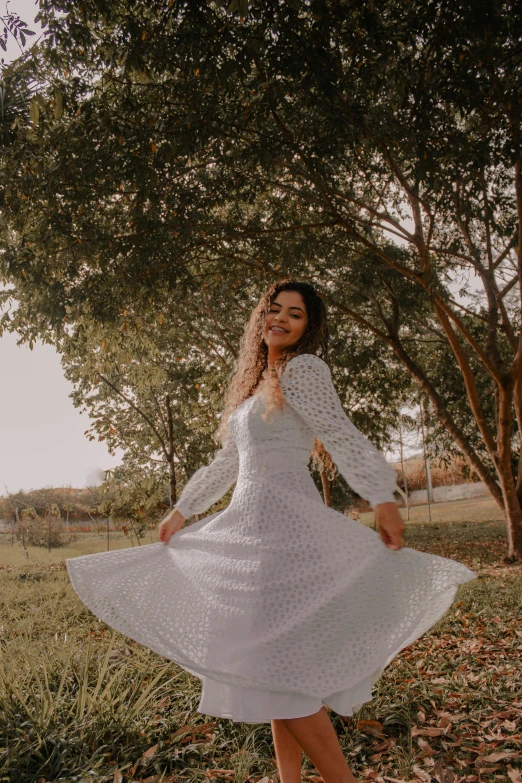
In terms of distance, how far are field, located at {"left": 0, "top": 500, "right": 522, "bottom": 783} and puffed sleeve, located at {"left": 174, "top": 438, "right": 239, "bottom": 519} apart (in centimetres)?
127

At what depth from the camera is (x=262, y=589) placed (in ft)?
7.20

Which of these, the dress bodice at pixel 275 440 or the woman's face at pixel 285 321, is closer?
the dress bodice at pixel 275 440

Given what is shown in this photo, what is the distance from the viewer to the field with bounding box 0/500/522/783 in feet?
9.59

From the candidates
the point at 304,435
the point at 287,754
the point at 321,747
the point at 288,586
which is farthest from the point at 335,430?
the point at 287,754

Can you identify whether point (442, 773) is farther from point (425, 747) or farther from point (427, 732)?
point (427, 732)

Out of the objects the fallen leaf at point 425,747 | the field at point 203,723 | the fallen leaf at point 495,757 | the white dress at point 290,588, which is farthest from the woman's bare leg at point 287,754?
the fallen leaf at point 495,757

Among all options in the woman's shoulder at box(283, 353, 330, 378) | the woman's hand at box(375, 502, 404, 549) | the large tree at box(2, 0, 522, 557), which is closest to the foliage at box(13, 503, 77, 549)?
the large tree at box(2, 0, 522, 557)

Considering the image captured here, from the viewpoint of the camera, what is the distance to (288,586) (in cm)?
219

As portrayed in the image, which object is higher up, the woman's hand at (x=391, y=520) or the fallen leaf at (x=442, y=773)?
the woman's hand at (x=391, y=520)

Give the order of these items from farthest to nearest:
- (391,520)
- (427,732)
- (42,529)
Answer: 1. (42,529)
2. (427,732)
3. (391,520)

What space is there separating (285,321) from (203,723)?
95.8 inches

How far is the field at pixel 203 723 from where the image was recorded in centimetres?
292

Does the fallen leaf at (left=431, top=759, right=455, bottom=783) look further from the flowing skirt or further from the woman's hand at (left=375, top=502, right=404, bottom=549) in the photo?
the woman's hand at (left=375, top=502, right=404, bottom=549)

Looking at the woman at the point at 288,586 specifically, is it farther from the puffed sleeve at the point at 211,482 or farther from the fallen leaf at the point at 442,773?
the fallen leaf at the point at 442,773
